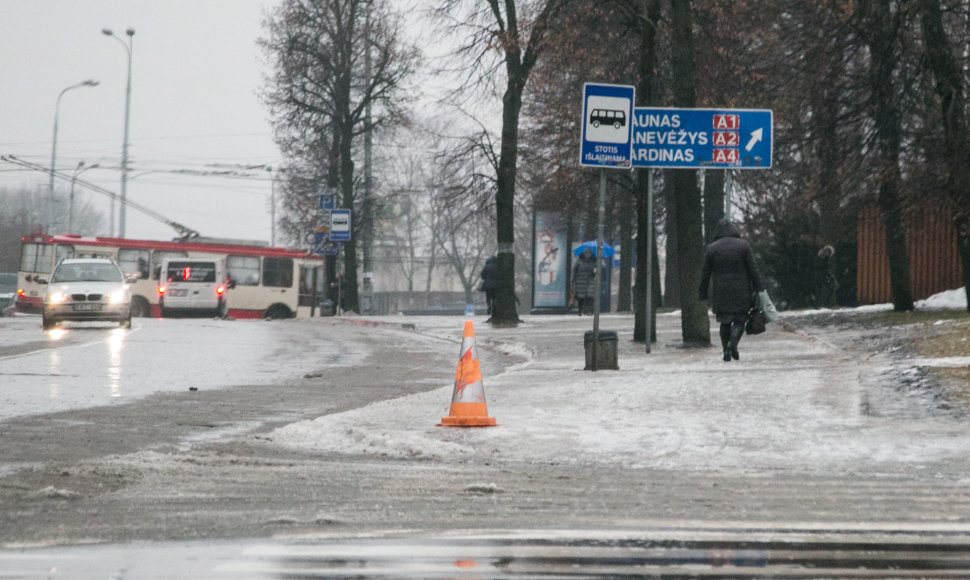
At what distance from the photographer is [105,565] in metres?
5.19

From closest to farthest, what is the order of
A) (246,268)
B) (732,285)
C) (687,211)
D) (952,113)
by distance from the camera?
1. (732,285)
2. (687,211)
3. (952,113)
4. (246,268)

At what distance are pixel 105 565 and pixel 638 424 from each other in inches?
235

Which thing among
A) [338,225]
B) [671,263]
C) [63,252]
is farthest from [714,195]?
[63,252]

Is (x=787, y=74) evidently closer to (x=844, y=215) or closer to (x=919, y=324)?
(x=844, y=215)

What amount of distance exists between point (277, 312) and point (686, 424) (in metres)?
42.9

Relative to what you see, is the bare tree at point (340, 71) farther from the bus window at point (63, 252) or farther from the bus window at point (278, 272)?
the bus window at point (63, 252)

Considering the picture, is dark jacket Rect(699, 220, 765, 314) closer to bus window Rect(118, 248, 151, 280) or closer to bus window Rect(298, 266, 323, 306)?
bus window Rect(118, 248, 151, 280)

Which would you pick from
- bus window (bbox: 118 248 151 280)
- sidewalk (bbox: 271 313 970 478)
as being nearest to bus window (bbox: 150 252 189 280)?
bus window (bbox: 118 248 151 280)

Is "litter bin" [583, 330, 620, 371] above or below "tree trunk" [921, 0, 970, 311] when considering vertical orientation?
below

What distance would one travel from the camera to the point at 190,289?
156 feet

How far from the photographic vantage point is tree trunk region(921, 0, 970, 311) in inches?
799

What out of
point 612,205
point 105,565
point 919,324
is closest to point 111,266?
point 612,205

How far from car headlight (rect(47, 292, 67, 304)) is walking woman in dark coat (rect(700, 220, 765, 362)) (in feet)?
57.6

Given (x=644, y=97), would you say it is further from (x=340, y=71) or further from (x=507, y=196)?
(x=340, y=71)
